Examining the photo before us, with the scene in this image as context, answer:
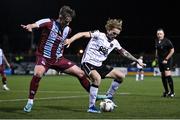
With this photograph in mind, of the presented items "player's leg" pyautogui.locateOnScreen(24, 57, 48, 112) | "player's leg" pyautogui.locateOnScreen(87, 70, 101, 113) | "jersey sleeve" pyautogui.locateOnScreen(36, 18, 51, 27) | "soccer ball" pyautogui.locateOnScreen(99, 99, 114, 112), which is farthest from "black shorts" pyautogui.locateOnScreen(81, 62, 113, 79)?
"jersey sleeve" pyautogui.locateOnScreen(36, 18, 51, 27)

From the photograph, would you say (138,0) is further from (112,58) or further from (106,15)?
(112,58)

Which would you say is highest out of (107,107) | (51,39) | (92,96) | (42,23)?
(42,23)

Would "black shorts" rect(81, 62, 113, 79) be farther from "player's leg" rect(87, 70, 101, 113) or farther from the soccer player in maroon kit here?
the soccer player in maroon kit

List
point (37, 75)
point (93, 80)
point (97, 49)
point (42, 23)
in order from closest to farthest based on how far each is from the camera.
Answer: point (42, 23), point (37, 75), point (93, 80), point (97, 49)

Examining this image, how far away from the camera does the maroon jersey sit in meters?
12.0

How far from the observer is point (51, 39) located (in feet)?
39.6

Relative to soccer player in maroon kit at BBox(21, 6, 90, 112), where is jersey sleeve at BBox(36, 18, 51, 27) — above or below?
above

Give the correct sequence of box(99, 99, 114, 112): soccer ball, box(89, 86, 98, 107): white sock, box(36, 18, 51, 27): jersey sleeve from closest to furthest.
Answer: box(36, 18, 51, 27): jersey sleeve < box(89, 86, 98, 107): white sock < box(99, 99, 114, 112): soccer ball

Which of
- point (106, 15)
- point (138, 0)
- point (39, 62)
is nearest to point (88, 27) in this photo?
point (106, 15)

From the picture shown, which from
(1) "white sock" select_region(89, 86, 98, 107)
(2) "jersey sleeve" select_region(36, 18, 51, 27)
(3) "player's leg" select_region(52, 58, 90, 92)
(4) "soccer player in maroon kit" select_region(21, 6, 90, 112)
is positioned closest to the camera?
(2) "jersey sleeve" select_region(36, 18, 51, 27)

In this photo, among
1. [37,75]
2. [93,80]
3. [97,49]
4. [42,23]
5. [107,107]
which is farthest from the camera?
[97,49]

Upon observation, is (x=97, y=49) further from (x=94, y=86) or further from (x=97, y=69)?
(x=94, y=86)

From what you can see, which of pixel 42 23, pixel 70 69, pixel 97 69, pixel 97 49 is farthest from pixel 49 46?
pixel 97 69

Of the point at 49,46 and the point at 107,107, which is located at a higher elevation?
the point at 49,46
